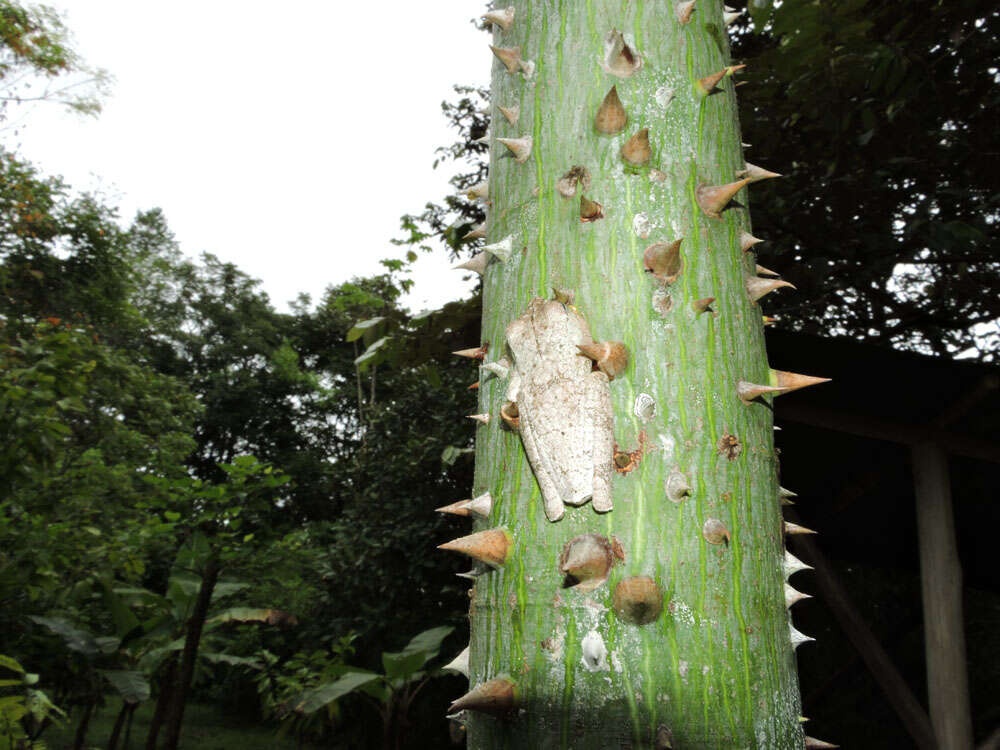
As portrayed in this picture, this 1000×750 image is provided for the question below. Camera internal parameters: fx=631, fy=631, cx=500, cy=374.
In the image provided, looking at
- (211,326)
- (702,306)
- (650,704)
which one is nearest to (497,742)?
(650,704)

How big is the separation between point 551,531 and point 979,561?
6312 mm

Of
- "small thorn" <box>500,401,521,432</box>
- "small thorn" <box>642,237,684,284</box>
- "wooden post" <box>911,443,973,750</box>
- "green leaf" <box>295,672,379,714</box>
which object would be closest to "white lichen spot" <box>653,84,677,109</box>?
"small thorn" <box>642,237,684,284</box>

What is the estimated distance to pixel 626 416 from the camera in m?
0.78

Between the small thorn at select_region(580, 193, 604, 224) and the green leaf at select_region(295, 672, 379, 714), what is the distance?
535 cm

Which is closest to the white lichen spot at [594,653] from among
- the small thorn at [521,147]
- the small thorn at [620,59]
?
the small thorn at [521,147]

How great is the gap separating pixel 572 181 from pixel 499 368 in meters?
0.29

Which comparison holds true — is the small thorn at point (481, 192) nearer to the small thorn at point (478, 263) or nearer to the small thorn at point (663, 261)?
the small thorn at point (478, 263)

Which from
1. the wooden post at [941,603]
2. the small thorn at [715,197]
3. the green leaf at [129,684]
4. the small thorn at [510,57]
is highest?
the small thorn at [510,57]

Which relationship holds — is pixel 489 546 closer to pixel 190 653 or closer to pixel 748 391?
pixel 748 391

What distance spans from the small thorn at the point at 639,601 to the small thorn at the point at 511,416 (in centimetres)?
23

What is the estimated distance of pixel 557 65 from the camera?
0.99 meters

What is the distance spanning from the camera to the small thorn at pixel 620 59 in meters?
0.95

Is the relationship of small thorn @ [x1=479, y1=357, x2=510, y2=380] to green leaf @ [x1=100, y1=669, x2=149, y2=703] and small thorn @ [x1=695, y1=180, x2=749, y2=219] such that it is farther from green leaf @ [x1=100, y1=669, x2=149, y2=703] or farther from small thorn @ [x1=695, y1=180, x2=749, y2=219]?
green leaf @ [x1=100, y1=669, x2=149, y2=703]

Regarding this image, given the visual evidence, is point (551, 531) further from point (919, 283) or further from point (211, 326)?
point (211, 326)
